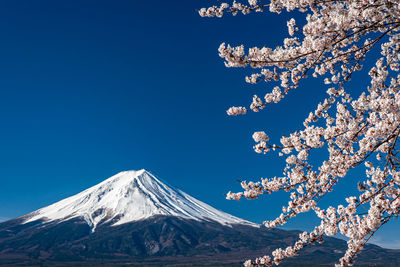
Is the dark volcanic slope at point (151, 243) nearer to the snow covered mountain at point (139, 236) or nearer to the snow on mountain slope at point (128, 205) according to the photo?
the snow covered mountain at point (139, 236)

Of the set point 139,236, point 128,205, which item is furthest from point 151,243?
point 128,205

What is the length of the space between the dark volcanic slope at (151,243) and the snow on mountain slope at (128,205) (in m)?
8.36

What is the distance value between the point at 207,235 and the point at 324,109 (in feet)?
468

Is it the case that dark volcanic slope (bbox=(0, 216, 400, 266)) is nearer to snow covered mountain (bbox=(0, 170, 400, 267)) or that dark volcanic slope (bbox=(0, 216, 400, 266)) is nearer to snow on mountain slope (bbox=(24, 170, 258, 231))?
snow covered mountain (bbox=(0, 170, 400, 267))

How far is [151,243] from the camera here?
442ft

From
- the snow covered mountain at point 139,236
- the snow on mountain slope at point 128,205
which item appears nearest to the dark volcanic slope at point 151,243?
the snow covered mountain at point 139,236

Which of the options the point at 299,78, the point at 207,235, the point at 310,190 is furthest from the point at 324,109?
the point at 207,235

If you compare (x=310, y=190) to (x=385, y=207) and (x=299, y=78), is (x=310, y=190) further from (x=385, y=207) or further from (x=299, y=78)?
(x=299, y=78)

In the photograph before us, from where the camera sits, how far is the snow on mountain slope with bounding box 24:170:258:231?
159000mm

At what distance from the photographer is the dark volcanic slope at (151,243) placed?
Result: 110188mm

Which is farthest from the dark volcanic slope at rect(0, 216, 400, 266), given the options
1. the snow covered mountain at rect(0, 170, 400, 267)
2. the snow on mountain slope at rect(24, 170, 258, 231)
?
the snow on mountain slope at rect(24, 170, 258, 231)

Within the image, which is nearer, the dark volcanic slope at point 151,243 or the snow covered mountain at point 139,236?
the snow covered mountain at point 139,236

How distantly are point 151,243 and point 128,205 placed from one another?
121 feet

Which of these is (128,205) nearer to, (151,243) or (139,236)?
(139,236)
